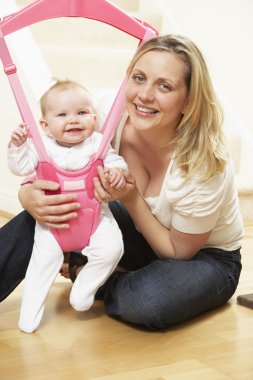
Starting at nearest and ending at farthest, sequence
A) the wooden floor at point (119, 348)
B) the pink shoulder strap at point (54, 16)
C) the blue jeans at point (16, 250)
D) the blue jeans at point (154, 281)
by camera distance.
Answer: the wooden floor at point (119, 348) < the pink shoulder strap at point (54, 16) < the blue jeans at point (154, 281) < the blue jeans at point (16, 250)

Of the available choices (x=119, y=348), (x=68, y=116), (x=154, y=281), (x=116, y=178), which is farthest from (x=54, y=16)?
(x=119, y=348)

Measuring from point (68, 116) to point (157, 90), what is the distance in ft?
0.73

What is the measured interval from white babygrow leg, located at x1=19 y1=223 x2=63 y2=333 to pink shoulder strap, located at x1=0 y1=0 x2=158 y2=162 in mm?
220

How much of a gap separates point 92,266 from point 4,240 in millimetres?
273

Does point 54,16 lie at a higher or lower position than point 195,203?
higher

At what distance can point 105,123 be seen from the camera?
185 cm

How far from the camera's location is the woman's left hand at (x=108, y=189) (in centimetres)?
178

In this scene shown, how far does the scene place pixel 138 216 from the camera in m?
1.86

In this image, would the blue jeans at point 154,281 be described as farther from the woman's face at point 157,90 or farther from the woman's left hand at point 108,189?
the woman's face at point 157,90

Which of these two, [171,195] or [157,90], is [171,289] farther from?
[157,90]

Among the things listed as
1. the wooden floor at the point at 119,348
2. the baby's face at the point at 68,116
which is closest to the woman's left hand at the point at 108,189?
the baby's face at the point at 68,116

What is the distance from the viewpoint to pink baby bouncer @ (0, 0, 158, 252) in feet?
5.66

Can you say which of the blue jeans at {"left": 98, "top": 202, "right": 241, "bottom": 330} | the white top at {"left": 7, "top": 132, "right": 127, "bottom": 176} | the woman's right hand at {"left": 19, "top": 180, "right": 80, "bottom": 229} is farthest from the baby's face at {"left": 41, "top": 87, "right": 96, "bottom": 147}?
the blue jeans at {"left": 98, "top": 202, "right": 241, "bottom": 330}

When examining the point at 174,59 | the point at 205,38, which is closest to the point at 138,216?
the point at 174,59
